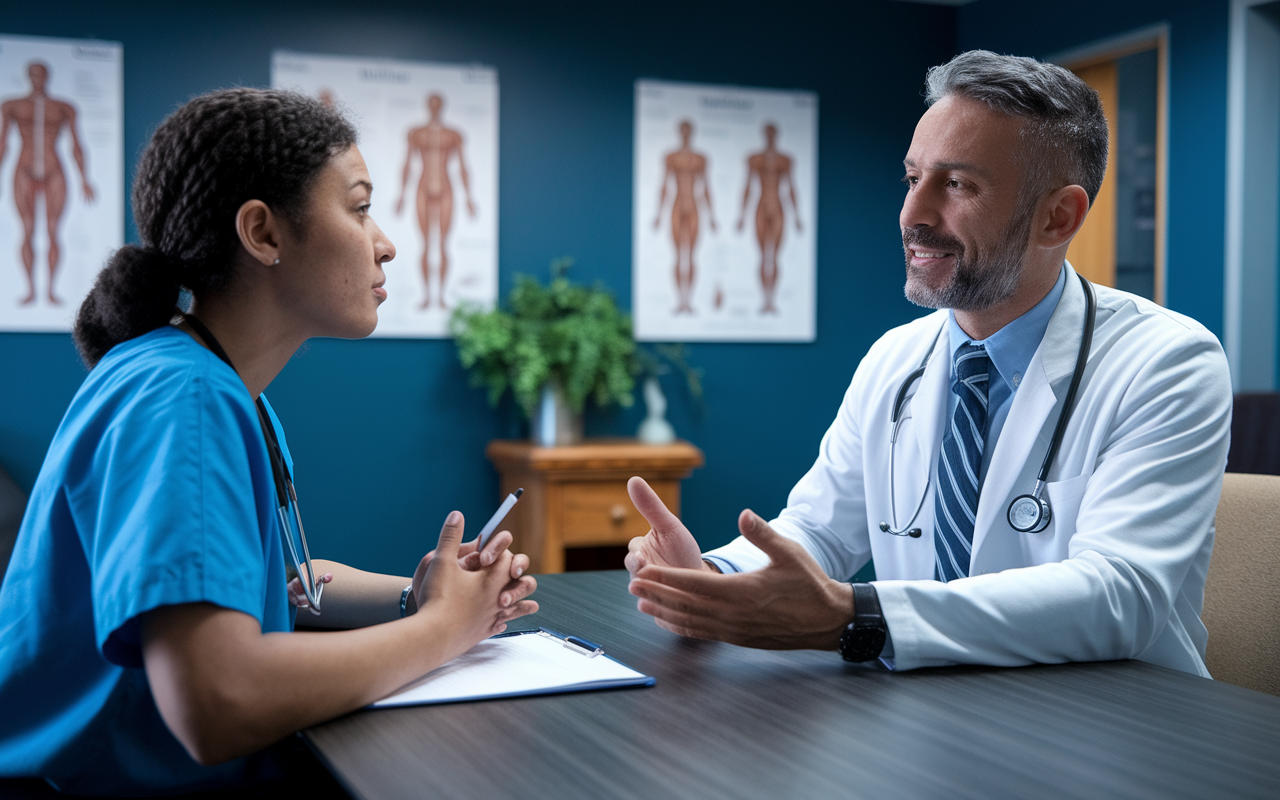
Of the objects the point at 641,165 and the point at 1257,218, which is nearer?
the point at 1257,218

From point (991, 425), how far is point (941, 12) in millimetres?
3784

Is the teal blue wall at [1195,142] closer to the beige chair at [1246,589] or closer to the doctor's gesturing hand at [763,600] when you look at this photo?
the beige chair at [1246,589]

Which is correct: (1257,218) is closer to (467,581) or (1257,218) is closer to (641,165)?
(641,165)

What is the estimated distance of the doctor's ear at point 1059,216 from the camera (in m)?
1.75

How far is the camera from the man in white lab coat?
1.21 meters

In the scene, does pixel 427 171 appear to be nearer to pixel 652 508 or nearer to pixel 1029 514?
pixel 652 508

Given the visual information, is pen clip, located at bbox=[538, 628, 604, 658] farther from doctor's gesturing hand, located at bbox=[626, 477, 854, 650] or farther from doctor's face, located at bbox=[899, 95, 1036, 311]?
doctor's face, located at bbox=[899, 95, 1036, 311]

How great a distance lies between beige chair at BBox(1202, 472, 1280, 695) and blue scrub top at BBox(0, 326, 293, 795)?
132 cm

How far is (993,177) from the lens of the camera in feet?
5.65

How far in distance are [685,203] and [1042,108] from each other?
2868mm

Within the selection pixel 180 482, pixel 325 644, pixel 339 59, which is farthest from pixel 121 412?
pixel 339 59

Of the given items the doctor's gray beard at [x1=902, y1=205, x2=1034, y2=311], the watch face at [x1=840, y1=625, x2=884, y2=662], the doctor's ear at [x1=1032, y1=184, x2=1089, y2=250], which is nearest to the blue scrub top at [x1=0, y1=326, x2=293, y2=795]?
the watch face at [x1=840, y1=625, x2=884, y2=662]

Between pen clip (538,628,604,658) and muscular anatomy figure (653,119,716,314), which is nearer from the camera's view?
pen clip (538,628,604,658)

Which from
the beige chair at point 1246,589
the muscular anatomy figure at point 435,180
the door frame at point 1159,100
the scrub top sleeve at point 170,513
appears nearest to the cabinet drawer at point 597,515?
the muscular anatomy figure at point 435,180
